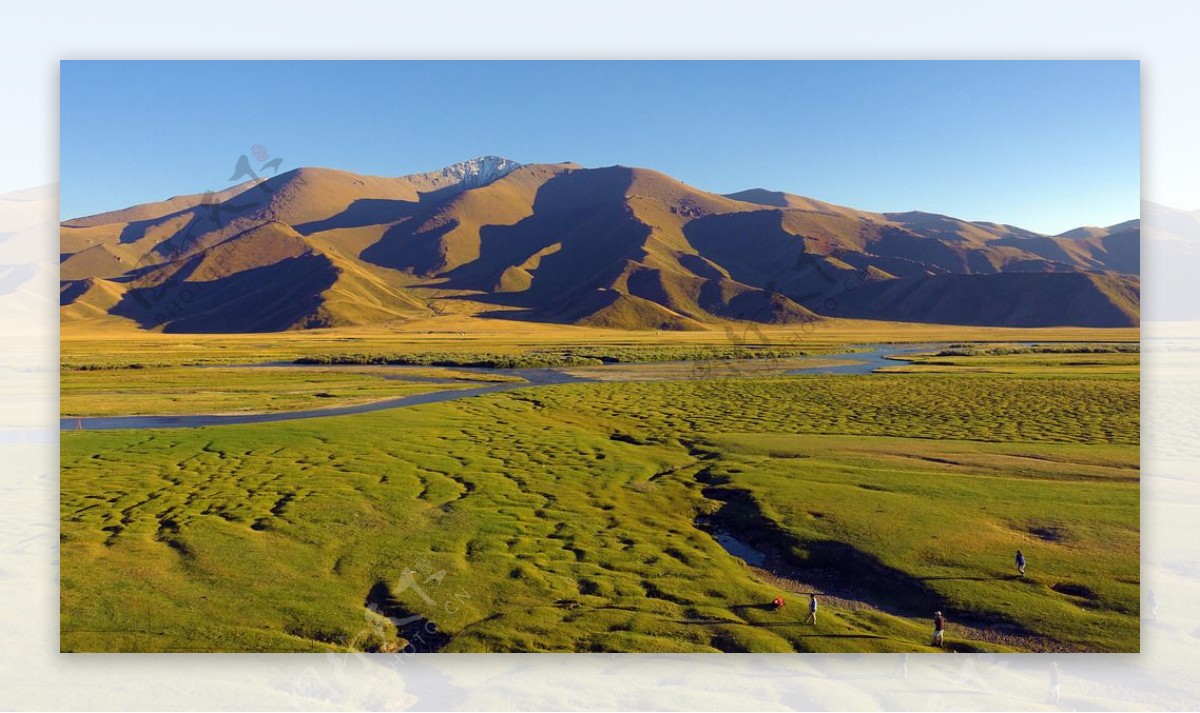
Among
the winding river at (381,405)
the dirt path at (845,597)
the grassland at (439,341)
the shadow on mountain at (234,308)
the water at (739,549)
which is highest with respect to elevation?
the shadow on mountain at (234,308)

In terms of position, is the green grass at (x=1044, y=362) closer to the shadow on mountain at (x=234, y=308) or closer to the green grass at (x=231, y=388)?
the green grass at (x=231, y=388)

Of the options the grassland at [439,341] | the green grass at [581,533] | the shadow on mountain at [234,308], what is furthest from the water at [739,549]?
the shadow on mountain at [234,308]

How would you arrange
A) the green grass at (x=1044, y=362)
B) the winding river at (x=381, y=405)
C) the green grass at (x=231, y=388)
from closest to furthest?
the winding river at (x=381, y=405) → the green grass at (x=231, y=388) → the green grass at (x=1044, y=362)

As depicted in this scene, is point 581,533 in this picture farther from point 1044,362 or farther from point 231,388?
point 1044,362

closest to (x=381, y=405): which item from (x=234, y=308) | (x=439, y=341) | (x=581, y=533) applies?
(x=581, y=533)

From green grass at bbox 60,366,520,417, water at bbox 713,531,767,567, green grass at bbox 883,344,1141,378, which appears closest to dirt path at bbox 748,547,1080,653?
water at bbox 713,531,767,567

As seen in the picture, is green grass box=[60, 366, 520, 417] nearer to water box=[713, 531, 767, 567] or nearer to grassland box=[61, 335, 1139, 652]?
grassland box=[61, 335, 1139, 652]

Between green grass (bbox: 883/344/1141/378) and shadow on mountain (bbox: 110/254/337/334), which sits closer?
green grass (bbox: 883/344/1141/378)
